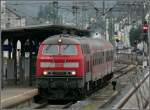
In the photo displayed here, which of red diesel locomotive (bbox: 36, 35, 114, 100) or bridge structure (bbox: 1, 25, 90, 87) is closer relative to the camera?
red diesel locomotive (bbox: 36, 35, 114, 100)

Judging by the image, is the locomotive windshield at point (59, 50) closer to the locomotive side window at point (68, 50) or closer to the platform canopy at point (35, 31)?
the locomotive side window at point (68, 50)

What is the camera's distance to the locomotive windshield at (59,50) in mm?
25344

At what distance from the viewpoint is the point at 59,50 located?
83.2 ft

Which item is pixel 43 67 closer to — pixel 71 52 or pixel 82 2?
pixel 71 52

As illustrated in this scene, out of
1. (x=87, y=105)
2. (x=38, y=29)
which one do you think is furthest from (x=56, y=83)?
(x=38, y=29)

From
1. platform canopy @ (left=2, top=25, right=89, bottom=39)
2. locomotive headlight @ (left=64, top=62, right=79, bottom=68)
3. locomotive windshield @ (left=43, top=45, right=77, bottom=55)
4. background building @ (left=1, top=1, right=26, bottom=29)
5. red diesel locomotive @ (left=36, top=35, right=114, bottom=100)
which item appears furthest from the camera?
background building @ (left=1, top=1, right=26, bottom=29)

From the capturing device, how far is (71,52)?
83.4 ft

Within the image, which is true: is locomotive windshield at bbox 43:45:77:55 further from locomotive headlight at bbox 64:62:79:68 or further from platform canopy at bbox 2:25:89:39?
platform canopy at bbox 2:25:89:39

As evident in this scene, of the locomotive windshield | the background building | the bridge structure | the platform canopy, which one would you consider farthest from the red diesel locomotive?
the background building

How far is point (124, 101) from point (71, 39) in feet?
15.1

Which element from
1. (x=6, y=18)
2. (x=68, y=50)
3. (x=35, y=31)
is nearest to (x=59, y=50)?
(x=68, y=50)

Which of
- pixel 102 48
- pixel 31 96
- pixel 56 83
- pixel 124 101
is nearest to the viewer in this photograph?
pixel 124 101

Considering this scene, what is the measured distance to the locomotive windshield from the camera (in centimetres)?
2534

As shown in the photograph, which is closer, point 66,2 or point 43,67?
point 43,67
